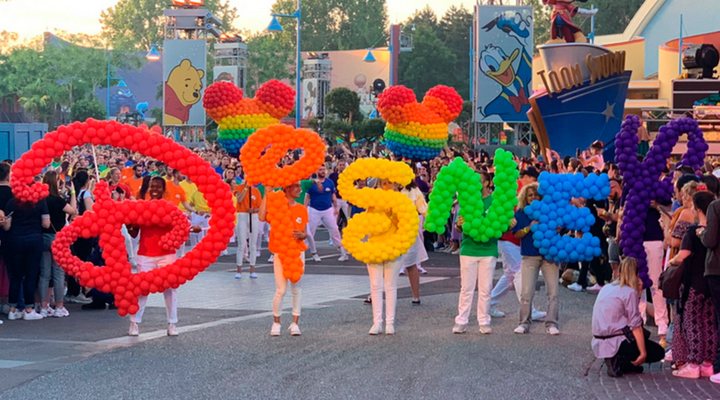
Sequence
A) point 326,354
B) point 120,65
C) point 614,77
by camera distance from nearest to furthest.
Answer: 1. point 326,354
2. point 614,77
3. point 120,65

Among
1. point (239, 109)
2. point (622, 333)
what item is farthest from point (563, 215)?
point (239, 109)

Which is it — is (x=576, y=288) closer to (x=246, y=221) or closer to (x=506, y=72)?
(x=246, y=221)

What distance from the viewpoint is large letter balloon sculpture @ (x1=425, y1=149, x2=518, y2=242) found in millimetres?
13758

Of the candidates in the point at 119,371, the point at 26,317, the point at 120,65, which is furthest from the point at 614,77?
the point at 120,65

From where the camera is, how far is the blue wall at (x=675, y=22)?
2832 inches

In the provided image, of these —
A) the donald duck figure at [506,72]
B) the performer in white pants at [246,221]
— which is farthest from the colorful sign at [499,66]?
the performer in white pants at [246,221]

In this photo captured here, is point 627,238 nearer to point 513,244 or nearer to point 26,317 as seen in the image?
point 513,244

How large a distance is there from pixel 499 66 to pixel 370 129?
15824 millimetres

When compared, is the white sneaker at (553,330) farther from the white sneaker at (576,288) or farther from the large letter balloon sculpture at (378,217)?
the white sneaker at (576,288)

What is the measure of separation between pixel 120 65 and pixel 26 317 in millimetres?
94140

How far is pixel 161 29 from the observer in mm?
136125

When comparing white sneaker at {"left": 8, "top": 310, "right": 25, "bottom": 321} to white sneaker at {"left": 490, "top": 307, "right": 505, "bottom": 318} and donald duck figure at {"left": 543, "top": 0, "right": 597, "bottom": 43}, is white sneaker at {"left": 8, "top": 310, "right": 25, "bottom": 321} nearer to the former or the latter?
white sneaker at {"left": 490, "top": 307, "right": 505, "bottom": 318}

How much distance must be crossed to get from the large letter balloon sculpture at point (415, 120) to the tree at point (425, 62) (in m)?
87.6

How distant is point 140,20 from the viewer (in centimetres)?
13638
